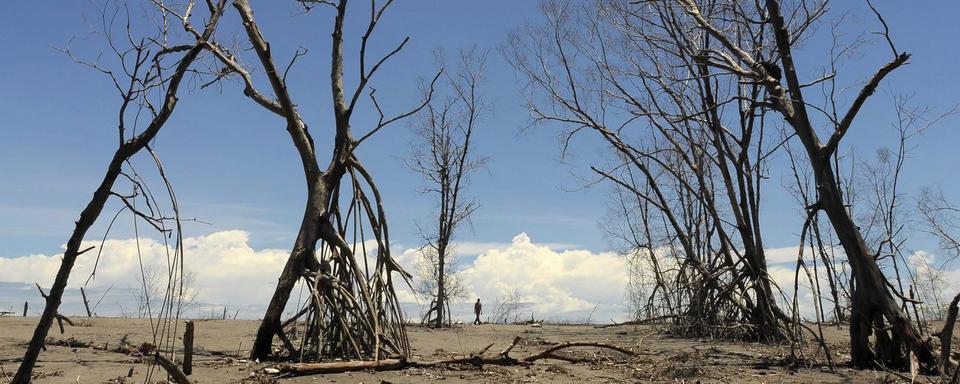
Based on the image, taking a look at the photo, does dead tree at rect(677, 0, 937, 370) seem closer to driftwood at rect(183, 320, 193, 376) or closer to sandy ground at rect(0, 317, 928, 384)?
sandy ground at rect(0, 317, 928, 384)

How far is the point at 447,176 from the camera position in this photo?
22250 millimetres

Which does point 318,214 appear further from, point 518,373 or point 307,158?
point 518,373

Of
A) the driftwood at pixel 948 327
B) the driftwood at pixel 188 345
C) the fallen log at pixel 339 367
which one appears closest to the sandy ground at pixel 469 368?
the fallen log at pixel 339 367

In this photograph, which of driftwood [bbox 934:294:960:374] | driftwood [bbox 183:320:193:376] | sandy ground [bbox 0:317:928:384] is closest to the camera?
driftwood [bbox 934:294:960:374]

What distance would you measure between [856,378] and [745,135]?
6.21 meters

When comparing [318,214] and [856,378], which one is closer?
[856,378]

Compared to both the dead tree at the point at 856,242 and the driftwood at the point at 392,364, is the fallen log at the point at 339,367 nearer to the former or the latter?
the driftwood at the point at 392,364

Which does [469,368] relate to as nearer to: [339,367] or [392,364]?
[392,364]

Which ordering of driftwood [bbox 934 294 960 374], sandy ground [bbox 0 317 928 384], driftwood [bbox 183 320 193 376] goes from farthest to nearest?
sandy ground [bbox 0 317 928 384] → driftwood [bbox 183 320 193 376] → driftwood [bbox 934 294 960 374]

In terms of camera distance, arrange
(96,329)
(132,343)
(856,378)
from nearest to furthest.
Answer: (856,378) → (132,343) → (96,329)

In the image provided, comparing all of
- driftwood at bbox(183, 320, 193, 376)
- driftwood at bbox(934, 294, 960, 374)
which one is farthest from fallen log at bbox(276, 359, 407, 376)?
driftwood at bbox(934, 294, 960, 374)

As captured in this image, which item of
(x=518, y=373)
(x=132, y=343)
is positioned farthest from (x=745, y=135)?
(x=132, y=343)

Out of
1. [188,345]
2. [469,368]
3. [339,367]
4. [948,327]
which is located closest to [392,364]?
[339,367]

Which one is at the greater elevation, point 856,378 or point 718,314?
point 718,314
